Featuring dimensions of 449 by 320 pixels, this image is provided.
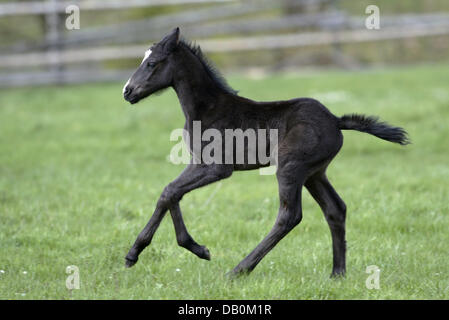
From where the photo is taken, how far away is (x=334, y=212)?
4.52 m

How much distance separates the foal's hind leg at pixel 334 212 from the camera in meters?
4.52

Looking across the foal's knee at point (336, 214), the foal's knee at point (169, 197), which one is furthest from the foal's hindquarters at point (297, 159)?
the foal's knee at point (169, 197)

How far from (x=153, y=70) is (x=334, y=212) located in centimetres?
154

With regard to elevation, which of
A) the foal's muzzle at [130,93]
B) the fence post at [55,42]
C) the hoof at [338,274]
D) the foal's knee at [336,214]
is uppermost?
the fence post at [55,42]

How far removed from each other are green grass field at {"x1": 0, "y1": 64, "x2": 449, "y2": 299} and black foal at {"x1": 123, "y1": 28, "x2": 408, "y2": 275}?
292 millimetres

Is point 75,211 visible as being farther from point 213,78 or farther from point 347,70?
point 347,70

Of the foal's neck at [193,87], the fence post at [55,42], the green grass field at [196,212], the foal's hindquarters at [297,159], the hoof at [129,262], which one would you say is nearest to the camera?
the foal's hindquarters at [297,159]

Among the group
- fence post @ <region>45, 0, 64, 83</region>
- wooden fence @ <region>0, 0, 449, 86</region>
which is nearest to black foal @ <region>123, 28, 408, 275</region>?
wooden fence @ <region>0, 0, 449, 86</region>

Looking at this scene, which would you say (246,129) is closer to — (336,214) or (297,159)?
(297,159)

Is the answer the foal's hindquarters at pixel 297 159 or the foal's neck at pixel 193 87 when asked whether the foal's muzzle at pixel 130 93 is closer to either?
the foal's neck at pixel 193 87

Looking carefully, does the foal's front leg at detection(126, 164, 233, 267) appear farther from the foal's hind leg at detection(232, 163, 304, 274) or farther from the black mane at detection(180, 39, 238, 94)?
the black mane at detection(180, 39, 238, 94)

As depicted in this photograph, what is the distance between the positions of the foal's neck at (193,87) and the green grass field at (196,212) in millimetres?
1105

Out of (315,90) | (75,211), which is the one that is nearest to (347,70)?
(315,90)

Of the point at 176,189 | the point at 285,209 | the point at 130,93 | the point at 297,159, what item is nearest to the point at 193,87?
the point at 130,93
